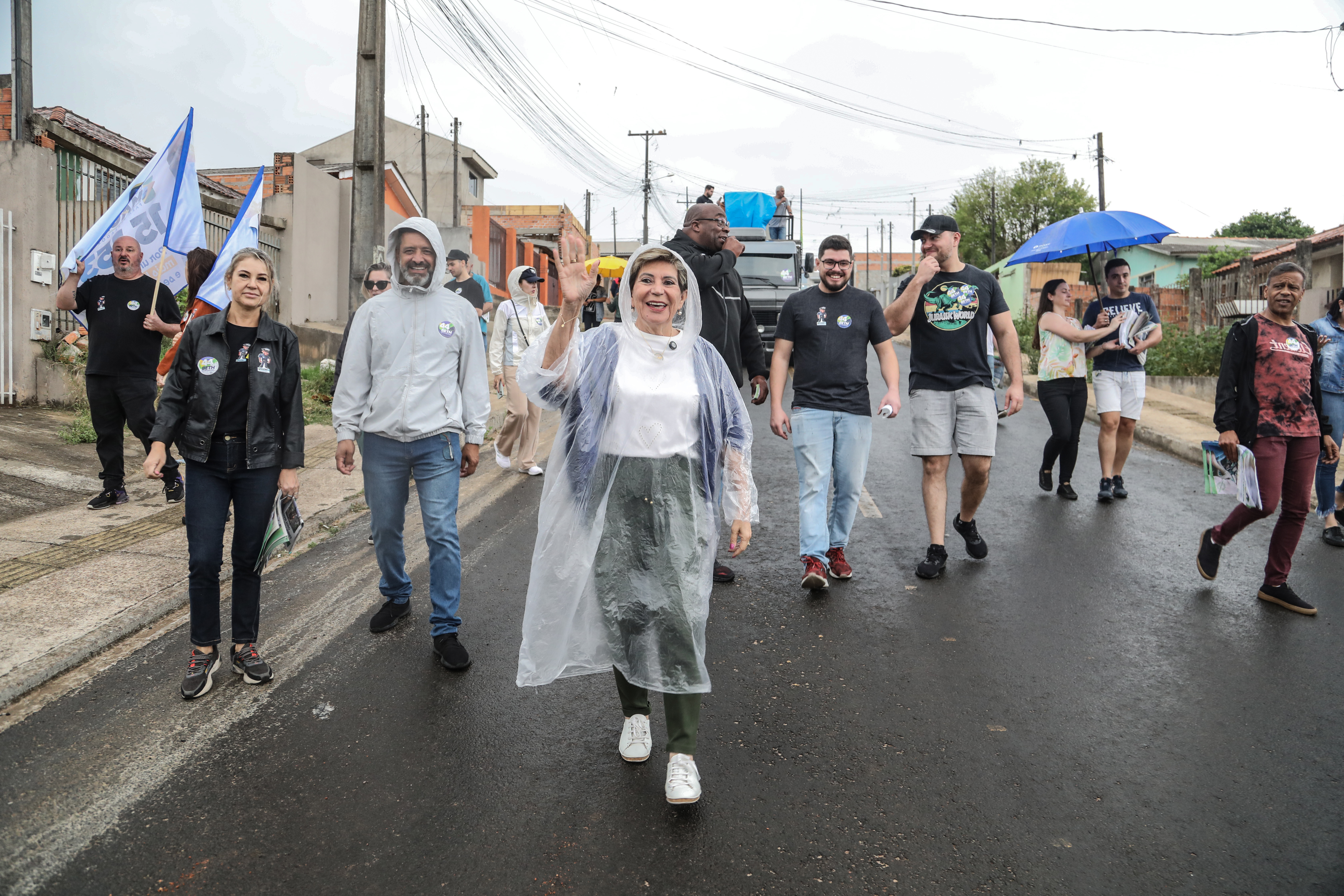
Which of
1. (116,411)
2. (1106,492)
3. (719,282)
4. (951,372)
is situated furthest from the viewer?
(1106,492)

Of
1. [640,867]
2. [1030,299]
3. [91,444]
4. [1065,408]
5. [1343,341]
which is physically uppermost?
[1030,299]

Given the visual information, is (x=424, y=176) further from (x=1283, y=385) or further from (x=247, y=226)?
(x=1283, y=385)

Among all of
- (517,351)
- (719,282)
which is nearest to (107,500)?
(517,351)

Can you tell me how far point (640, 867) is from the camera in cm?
271

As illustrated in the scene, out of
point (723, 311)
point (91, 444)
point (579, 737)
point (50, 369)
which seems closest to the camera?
point (579, 737)

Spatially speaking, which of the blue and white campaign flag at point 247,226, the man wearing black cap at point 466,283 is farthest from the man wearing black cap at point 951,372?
the man wearing black cap at point 466,283

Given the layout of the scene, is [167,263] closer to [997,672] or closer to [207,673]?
[207,673]

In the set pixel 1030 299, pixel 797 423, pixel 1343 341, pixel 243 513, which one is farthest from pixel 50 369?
pixel 1030 299

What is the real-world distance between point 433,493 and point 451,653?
730mm

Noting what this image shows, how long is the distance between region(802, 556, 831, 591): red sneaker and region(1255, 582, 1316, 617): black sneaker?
2.38 metres

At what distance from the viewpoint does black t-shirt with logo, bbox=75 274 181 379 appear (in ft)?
22.5

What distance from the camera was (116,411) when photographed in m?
7.01

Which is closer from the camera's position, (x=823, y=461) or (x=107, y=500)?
(x=823, y=461)

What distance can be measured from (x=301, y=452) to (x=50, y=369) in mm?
7793
